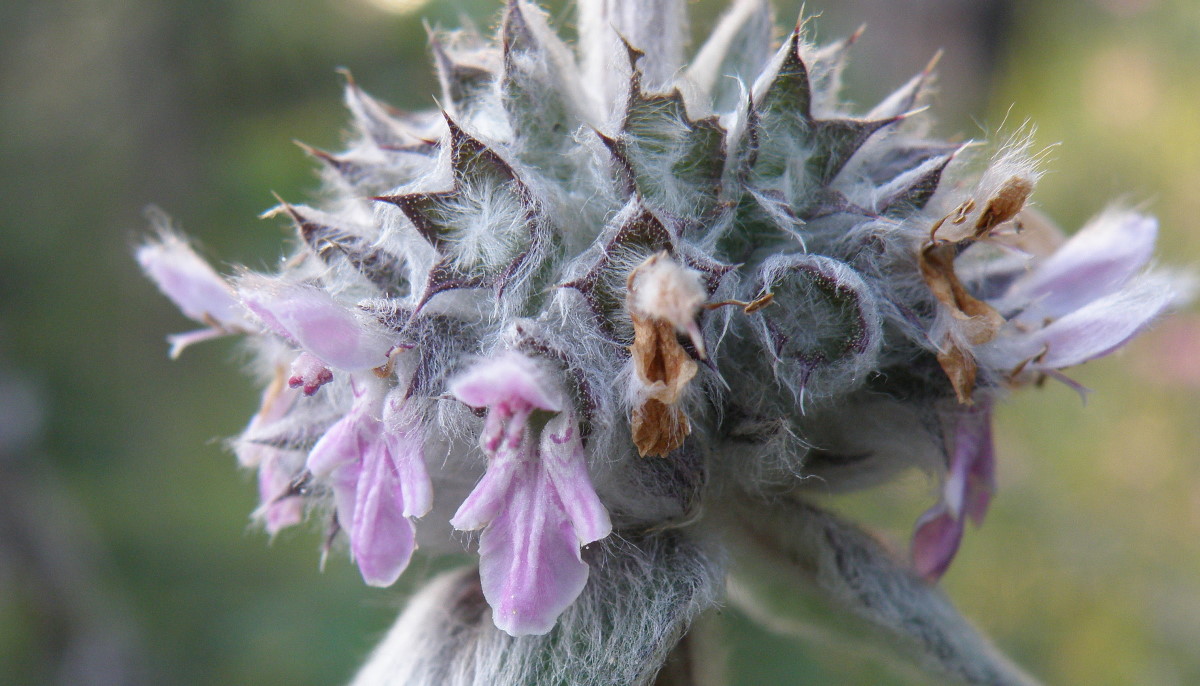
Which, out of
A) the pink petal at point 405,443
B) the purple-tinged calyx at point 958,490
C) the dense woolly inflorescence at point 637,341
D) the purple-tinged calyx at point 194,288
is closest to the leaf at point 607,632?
the dense woolly inflorescence at point 637,341

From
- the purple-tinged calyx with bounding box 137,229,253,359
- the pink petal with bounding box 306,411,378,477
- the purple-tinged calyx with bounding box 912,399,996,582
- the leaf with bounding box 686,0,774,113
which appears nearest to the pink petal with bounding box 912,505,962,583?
the purple-tinged calyx with bounding box 912,399,996,582

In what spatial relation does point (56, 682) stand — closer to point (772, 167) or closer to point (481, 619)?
point (481, 619)

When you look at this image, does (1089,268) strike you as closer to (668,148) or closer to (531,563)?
(668,148)

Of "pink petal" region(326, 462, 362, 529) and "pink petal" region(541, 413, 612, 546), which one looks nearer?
"pink petal" region(541, 413, 612, 546)

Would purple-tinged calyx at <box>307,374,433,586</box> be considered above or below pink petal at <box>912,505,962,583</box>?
above

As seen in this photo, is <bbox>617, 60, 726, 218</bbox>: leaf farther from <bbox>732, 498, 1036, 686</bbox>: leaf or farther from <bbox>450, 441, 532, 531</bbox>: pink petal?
<bbox>732, 498, 1036, 686</bbox>: leaf

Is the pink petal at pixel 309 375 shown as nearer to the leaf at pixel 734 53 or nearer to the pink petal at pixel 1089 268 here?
the leaf at pixel 734 53

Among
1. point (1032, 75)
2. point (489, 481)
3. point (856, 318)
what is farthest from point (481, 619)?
point (1032, 75)
